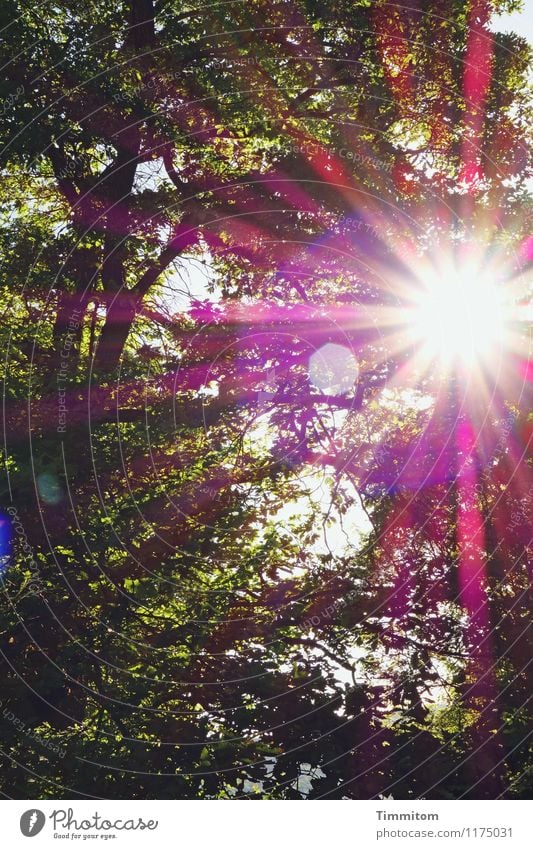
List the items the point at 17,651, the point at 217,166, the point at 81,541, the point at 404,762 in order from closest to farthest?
the point at 404,762 → the point at 17,651 → the point at 81,541 → the point at 217,166

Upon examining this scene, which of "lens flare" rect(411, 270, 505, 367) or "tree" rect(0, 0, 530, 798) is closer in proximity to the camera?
"tree" rect(0, 0, 530, 798)

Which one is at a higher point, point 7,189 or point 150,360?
point 7,189

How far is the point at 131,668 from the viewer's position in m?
13.5

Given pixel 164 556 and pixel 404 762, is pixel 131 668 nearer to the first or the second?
pixel 164 556

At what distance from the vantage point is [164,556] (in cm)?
1470

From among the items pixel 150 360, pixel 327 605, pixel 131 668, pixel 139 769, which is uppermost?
pixel 150 360

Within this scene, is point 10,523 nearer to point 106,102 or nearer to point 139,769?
point 139,769

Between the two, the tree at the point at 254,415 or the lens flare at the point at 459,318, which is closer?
the tree at the point at 254,415

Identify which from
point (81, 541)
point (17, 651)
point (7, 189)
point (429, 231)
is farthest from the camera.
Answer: point (7, 189)

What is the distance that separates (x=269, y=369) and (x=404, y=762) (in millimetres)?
9097

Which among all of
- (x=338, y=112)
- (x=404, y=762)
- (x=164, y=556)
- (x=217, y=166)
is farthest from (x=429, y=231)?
(x=404, y=762)

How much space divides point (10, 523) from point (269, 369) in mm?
6885

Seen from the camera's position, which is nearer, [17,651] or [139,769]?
[139,769]

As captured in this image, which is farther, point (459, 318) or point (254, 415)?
point (254, 415)
